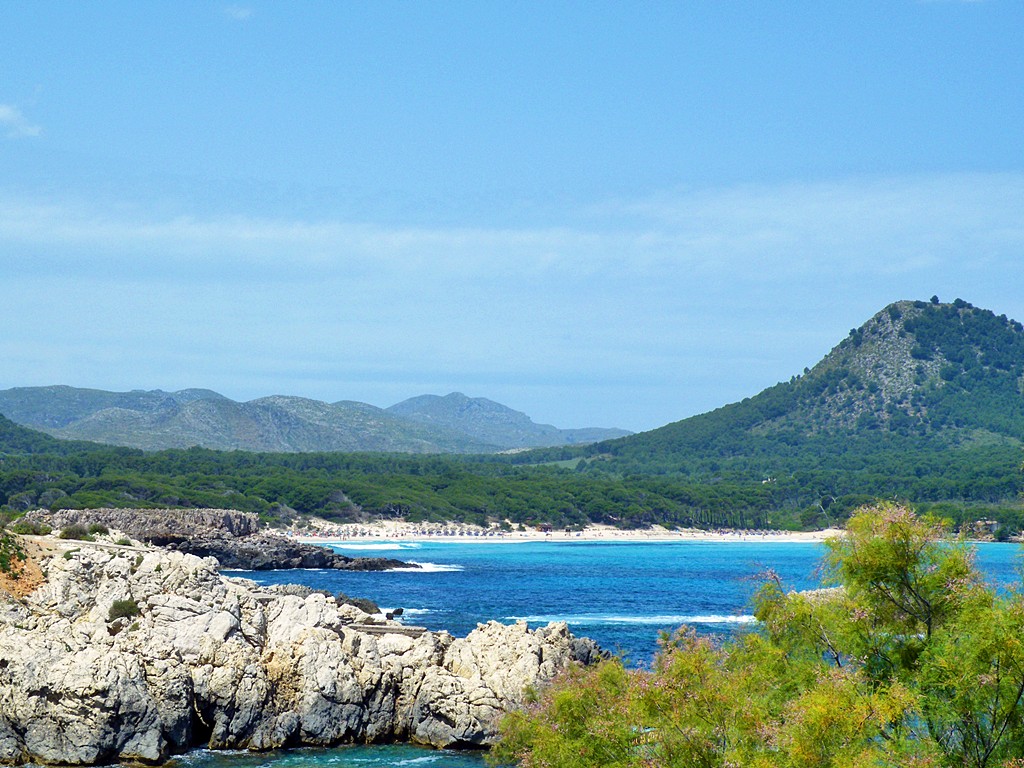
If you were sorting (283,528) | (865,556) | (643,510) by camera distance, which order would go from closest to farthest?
(865,556)
(283,528)
(643,510)

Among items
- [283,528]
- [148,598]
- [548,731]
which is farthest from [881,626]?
[283,528]

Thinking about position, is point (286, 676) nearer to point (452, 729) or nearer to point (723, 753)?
point (452, 729)

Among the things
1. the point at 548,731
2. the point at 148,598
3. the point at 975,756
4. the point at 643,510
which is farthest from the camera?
the point at 643,510

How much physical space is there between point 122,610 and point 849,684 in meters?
24.8

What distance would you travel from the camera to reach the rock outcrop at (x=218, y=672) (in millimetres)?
28906

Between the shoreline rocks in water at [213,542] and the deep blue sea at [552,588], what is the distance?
3814mm

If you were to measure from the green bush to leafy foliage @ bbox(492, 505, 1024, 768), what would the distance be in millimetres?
17150

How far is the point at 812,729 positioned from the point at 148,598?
25.8m

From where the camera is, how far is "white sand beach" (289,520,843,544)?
142 m

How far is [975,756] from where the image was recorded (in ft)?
53.0

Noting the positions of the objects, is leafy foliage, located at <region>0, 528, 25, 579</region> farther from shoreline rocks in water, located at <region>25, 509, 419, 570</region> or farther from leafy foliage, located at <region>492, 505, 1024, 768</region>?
shoreline rocks in water, located at <region>25, 509, 419, 570</region>

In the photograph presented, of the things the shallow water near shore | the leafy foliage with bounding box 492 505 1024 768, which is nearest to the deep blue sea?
the shallow water near shore

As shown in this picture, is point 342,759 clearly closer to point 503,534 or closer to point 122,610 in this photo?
point 122,610

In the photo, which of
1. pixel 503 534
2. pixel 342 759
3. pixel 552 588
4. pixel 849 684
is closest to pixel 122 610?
pixel 342 759
